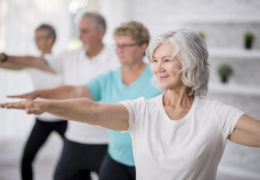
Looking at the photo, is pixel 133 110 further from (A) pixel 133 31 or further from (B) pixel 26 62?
(B) pixel 26 62

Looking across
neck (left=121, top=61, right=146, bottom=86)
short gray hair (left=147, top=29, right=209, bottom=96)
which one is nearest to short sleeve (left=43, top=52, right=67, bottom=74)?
neck (left=121, top=61, right=146, bottom=86)

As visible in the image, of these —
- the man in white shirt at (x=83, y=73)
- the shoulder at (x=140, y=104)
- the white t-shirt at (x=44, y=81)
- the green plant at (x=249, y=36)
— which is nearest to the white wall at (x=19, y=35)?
the white t-shirt at (x=44, y=81)

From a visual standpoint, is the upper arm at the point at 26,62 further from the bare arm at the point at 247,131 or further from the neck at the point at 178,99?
the bare arm at the point at 247,131

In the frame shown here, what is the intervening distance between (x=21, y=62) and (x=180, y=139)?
107cm

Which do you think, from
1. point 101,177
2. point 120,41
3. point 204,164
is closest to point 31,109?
point 204,164

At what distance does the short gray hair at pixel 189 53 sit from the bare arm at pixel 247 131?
0.73ft

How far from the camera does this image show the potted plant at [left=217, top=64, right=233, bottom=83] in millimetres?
3479

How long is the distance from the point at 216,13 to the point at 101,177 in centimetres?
272

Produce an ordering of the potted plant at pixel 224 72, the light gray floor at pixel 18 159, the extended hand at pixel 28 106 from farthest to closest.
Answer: the potted plant at pixel 224 72
the light gray floor at pixel 18 159
the extended hand at pixel 28 106

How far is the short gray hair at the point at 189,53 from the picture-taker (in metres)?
1.17

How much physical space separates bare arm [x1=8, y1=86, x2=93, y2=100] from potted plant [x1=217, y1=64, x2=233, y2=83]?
220 cm

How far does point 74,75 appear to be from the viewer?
2.14 m

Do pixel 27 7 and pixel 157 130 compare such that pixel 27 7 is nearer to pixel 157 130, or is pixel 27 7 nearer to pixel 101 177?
pixel 101 177

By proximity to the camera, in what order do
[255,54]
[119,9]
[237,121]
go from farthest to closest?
[119,9] < [255,54] < [237,121]
